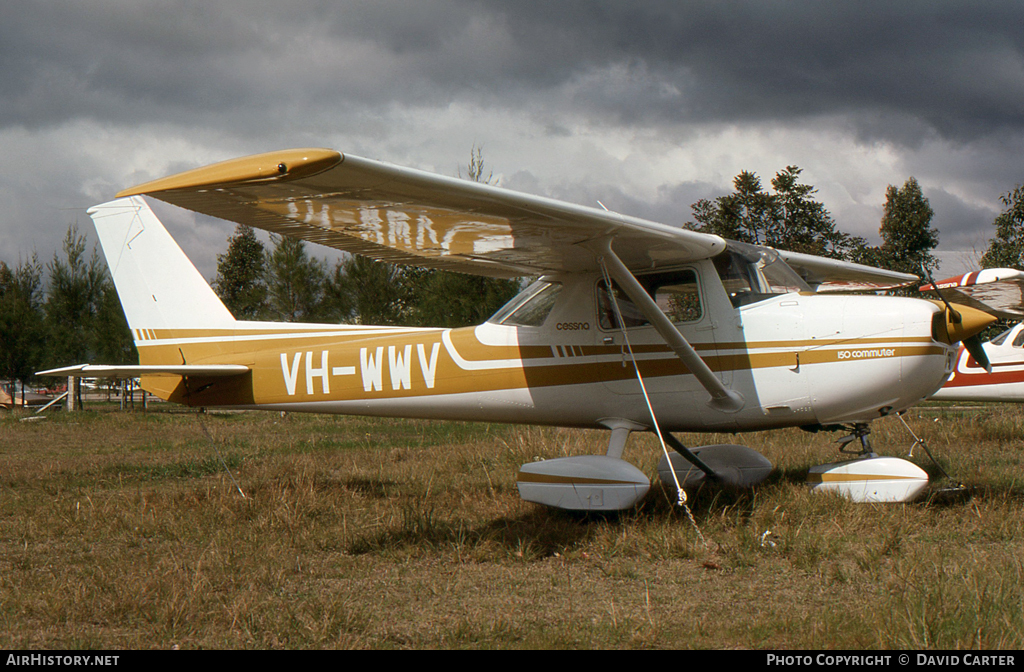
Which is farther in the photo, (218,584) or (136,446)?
(136,446)

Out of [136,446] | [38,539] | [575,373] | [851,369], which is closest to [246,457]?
[136,446]

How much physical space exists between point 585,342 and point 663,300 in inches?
28.8

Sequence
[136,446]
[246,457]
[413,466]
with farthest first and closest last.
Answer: [136,446] < [246,457] < [413,466]

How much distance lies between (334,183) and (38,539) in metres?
3.88

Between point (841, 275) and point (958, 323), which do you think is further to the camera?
point (841, 275)

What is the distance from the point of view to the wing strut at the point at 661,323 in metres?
5.21

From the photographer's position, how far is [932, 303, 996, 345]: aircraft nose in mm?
5152

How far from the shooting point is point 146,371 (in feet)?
20.8

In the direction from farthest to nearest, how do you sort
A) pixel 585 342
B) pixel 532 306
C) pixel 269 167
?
pixel 532 306
pixel 585 342
pixel 269 167

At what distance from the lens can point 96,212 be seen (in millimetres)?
7699

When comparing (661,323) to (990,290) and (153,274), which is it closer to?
(990,290)

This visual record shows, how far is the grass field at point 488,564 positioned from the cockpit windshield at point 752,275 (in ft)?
5.31

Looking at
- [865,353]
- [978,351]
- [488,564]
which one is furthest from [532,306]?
[978,351]

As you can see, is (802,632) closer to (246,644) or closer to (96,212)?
(246,644)
